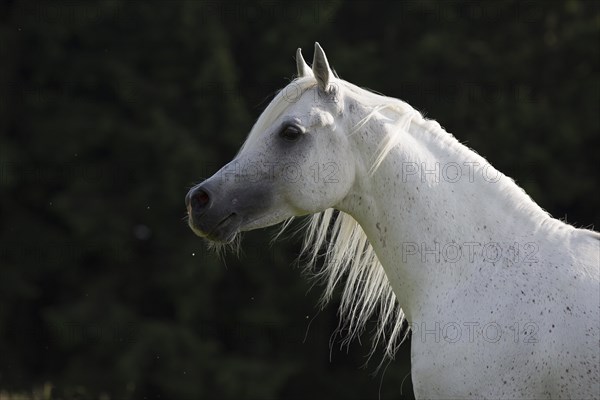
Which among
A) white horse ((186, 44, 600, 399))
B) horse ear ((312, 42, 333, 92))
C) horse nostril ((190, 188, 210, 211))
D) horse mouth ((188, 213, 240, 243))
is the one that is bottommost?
horse mouth ((188, 213, 240, 243))

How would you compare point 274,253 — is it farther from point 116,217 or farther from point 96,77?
point 96,77

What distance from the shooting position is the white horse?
2996 mm

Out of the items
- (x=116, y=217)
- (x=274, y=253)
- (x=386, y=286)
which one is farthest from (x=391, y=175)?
(x=116, y=217)

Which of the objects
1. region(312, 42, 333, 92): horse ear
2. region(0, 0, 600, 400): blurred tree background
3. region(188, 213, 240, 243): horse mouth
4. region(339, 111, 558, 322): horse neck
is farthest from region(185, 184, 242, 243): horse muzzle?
region(0, 0, 600, 400): blurred tree background

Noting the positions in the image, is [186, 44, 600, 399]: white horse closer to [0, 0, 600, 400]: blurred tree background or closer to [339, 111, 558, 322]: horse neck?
[339, 111, 558, 322]: horse neck

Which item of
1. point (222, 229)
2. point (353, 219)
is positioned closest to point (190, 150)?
point (353, 219)

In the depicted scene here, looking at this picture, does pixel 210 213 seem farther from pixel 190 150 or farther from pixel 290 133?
pixel 190 150

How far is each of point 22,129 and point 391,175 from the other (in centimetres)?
1020

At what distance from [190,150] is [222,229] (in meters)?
8.24

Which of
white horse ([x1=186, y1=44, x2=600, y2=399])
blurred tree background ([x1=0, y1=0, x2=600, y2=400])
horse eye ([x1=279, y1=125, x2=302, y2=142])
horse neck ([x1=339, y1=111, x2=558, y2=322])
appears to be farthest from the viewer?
blurred tree background ([x1=0, y1=0, x2=600, y2=400])

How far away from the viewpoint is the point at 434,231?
130 inches

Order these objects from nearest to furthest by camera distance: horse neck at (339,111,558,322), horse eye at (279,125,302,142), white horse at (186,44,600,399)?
white horse at (186,44,600,399) → horse neck at (339,111,558,322) → horse eye at (279,125,302,142)

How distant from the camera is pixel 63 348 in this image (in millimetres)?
12086

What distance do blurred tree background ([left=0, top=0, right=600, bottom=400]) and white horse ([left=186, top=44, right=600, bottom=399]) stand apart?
8.05 metres
